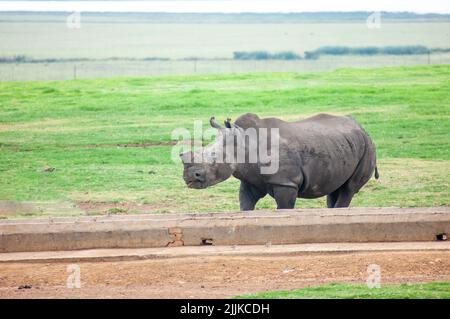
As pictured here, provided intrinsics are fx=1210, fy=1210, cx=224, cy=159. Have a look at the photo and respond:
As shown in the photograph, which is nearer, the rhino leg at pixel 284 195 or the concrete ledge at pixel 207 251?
the concrete ledge at pixel 207 251

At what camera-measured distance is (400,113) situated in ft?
88.4

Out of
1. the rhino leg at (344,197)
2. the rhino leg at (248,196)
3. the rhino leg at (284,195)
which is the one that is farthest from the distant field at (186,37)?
the rhino leg at (284,195)

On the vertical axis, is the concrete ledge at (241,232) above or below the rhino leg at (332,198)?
below

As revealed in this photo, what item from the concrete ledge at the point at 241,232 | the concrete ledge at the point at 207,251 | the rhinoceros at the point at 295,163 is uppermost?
the rhinoceros at the point at 295,163

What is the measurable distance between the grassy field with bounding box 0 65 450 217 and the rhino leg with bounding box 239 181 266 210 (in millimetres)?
1781

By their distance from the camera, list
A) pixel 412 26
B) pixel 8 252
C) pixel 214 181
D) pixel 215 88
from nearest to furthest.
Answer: pixel 8 252, pixel 214 181, pixel 215 88, pixel 412 26

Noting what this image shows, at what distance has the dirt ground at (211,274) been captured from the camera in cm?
1117

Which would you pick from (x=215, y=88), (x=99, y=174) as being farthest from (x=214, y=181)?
(x=215, y=88)

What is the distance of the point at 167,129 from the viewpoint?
2489 centimetres

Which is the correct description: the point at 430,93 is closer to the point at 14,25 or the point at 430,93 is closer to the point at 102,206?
the point at 102,206

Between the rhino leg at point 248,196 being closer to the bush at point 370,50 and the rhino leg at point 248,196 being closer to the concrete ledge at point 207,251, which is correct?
the concrete ledge at point 207,251

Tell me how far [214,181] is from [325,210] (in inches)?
56.2

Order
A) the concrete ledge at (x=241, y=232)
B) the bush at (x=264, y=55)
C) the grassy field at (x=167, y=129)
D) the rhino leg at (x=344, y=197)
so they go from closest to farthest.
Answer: the concrete ledge at (x=241, y=232)
the rhino leg at (x=344, y=197)
the grassy field at (x=167, y=129)
the bush at (x=264, y=55)

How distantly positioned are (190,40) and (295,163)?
364 feet
